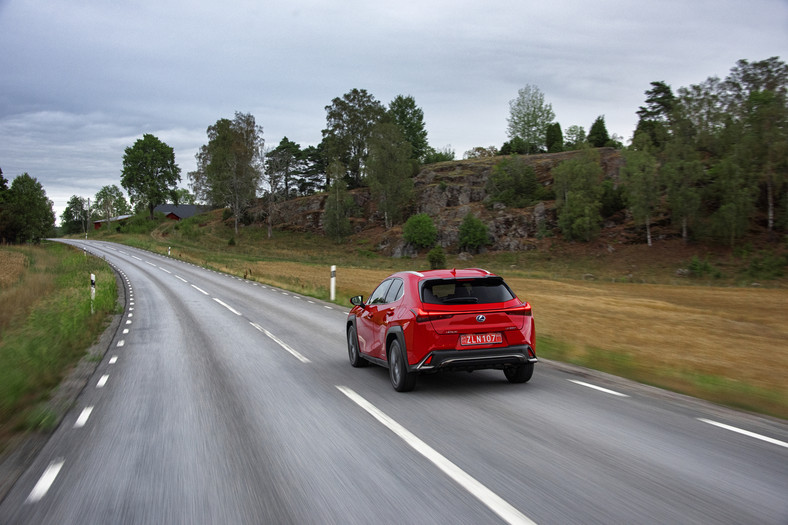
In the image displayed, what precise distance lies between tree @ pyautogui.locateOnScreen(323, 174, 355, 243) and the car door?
218 ft

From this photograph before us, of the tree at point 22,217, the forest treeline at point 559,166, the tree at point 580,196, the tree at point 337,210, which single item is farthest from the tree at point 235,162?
the tree at point 580,196

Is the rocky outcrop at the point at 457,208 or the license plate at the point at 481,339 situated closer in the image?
the license plate at the point at 481,339

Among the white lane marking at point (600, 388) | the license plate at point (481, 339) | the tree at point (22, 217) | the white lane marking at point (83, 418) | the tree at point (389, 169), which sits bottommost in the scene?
the white lane marking at point (600, 388)

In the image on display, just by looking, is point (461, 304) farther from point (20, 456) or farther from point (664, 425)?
point (20, 456)

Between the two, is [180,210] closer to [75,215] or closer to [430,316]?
[75,215]

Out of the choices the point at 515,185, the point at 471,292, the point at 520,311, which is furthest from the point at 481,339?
the point at 515,185

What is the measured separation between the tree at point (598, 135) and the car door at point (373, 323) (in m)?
84.0

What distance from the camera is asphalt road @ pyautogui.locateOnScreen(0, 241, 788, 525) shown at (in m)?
3.75

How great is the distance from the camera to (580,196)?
60.3m

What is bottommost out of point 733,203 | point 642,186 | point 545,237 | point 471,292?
point 545,237

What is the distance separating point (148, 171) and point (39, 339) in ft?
325

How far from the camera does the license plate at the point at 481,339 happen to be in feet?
23.3

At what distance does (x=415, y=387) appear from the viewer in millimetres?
7711

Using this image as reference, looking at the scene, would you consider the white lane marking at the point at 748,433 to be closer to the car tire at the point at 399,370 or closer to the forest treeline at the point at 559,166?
the car tire at the point at 399,370
